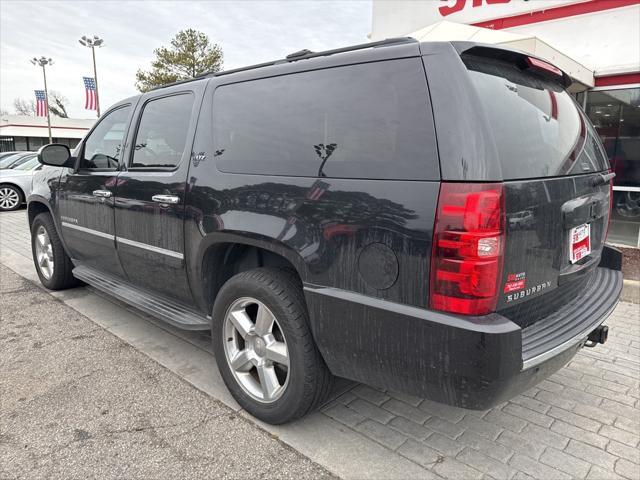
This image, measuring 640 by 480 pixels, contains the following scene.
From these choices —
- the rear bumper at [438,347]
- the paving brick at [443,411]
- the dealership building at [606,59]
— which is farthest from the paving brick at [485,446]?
the dealership building at [606,59]

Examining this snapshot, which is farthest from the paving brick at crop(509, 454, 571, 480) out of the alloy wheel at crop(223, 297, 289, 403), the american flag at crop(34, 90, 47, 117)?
the american flag at crop(34, 90, 47, 117)

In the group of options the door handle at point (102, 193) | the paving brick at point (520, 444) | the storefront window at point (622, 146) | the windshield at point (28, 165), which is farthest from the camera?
the windshield at point (28, 165)

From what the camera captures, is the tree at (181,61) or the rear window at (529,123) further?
the tree at (181,61)

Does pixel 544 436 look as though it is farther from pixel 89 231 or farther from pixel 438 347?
pixel 89 231

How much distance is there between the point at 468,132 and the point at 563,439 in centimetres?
187

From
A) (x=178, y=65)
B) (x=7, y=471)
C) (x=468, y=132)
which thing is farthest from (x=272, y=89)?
(x=178, y=65)

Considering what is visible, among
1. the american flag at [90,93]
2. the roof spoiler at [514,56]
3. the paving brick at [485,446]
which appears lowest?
the paving brick at [485,446]

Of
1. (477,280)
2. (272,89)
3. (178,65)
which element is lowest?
(477,280)

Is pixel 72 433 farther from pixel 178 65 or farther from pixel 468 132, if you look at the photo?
pixel 178 65

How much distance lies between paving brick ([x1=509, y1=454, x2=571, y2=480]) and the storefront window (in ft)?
20.8

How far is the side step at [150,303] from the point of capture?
3.00 metres

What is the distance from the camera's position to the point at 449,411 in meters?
2.74

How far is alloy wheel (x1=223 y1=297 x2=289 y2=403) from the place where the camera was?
248 cm

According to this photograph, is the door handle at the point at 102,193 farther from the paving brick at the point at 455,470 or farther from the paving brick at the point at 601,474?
the paving brick at the point at 601,474
